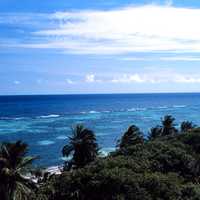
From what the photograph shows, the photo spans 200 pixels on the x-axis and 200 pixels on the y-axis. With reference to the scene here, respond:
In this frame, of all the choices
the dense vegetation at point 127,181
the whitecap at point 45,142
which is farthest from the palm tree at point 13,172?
the whitecap at point 45,142

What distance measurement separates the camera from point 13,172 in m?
38.0

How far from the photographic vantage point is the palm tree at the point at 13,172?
124 feet

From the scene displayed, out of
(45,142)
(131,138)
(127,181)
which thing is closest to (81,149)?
(131,138)

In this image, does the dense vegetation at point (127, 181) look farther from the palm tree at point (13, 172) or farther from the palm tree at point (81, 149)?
the palm tree at point (81, 149)

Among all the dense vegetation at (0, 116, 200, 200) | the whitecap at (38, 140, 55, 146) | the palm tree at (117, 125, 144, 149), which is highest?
the palm tree at (117, 125, 144, 149)

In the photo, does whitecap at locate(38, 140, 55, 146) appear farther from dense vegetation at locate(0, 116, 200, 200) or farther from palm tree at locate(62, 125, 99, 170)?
dense vegetation at locate(0, 116, 200, 200)

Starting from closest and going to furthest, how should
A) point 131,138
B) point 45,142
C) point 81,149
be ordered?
point 81,149 < point 131,138 < point 45,142

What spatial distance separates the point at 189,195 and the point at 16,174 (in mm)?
15610

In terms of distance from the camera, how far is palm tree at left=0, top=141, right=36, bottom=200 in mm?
37875

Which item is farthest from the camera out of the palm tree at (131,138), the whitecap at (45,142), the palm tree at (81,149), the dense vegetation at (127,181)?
the whitecap at (45,142)

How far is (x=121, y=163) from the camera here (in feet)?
152

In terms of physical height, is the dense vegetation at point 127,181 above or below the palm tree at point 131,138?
below

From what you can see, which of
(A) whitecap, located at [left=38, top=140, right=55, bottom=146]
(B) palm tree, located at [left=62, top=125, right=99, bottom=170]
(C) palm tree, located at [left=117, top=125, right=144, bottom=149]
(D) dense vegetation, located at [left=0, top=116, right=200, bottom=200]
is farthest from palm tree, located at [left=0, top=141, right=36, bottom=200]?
(A) whitecap, located at [left=38, top=140, right=55, bottom=146]

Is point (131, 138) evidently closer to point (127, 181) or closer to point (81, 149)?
point (81, 149)
